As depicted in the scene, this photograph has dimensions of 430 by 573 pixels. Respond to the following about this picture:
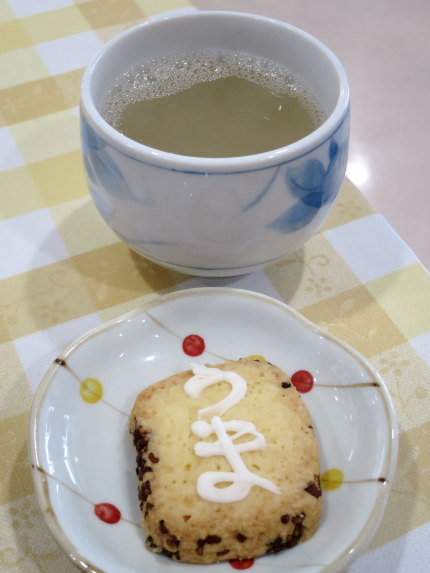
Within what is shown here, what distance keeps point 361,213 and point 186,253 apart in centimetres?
30

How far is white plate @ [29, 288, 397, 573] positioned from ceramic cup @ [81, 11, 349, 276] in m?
0.06

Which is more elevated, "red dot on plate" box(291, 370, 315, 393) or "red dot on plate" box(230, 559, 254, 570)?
"red dot on plate" box(291, 370, 315, 393)

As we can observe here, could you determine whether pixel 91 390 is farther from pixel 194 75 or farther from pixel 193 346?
pixel 194 75

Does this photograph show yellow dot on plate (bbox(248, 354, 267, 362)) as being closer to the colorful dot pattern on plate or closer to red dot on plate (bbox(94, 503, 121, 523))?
the colorful dot pattern on plate

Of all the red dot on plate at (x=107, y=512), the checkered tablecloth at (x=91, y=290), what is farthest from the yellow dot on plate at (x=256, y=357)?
the red dot on plate at (x=107, y=512)

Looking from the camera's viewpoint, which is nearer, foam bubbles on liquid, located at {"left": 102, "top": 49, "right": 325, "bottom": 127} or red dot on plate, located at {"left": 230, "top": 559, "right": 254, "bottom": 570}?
red dot on plate, located at {"left": 230, "top": 559, "right": 254, "bottom": 570}

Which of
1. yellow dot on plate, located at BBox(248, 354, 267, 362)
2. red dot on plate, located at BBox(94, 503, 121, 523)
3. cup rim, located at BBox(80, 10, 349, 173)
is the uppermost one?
cup rim, located at BBox(80, 10, 349, 173)

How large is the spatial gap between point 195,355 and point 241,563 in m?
0.22

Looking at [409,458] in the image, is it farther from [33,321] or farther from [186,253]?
[33,321]

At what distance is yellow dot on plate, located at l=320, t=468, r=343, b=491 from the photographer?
1.87ft

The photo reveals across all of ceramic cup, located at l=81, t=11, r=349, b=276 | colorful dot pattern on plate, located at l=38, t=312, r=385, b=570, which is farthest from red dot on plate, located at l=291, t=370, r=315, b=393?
ceramic cup, located at l=81, t=11, r=349, b=276

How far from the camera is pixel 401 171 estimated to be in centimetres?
135

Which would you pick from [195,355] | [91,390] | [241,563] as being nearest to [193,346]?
[195,355]

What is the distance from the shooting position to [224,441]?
1.84ft
